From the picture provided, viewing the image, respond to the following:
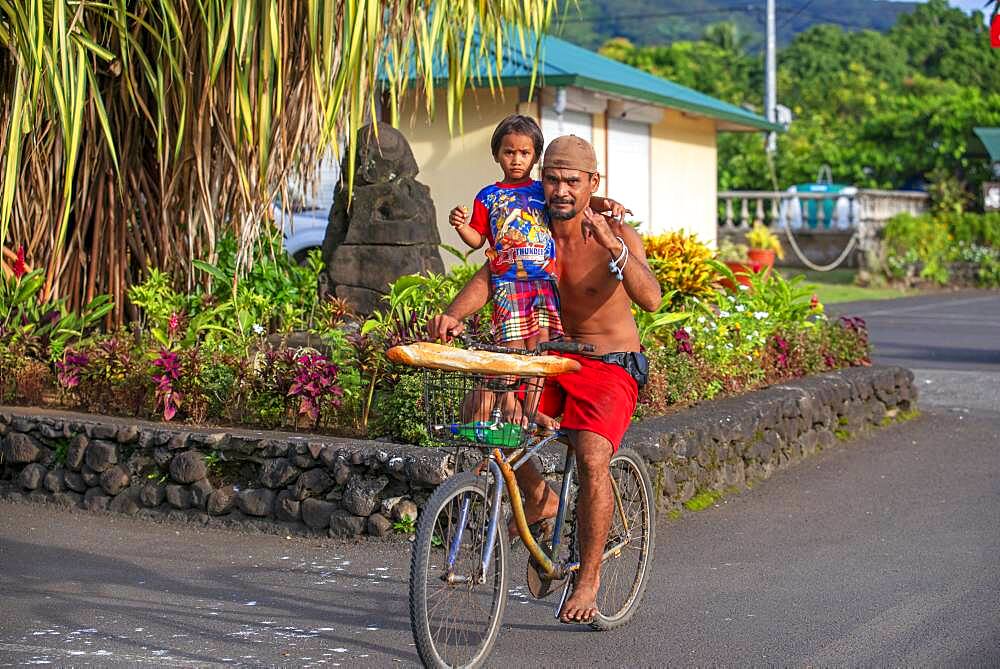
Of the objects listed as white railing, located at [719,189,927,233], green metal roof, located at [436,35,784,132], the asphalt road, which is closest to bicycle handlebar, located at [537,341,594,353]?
the asphalt road

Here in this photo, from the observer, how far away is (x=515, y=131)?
Result: 223 inches

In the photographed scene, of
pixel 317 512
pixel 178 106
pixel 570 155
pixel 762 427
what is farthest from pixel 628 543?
pixel 178 106

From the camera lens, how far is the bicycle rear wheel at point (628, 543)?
5.59m

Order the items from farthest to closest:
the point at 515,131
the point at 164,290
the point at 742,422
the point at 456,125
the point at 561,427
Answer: the point at 456,125 < the point at 164,290 < the point at 742,422 < the point at 515,131 < the point at 561,427

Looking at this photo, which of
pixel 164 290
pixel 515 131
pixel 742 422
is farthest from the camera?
pixel 164 290

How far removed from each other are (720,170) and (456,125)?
20.5 meters

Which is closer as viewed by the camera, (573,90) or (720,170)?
(573,90)

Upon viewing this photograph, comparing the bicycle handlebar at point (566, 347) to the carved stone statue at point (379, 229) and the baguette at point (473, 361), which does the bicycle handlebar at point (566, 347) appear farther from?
the carved stone statue at point (379, 229)

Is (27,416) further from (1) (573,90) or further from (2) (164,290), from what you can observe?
(1) (573,90)

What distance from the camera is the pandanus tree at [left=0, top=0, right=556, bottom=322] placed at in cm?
791

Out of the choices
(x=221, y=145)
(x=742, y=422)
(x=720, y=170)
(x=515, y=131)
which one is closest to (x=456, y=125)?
(x=221, y=145)

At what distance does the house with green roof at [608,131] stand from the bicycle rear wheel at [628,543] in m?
8.84

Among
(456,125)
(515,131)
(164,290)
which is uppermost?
(456,125)

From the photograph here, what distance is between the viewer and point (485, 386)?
457cm
